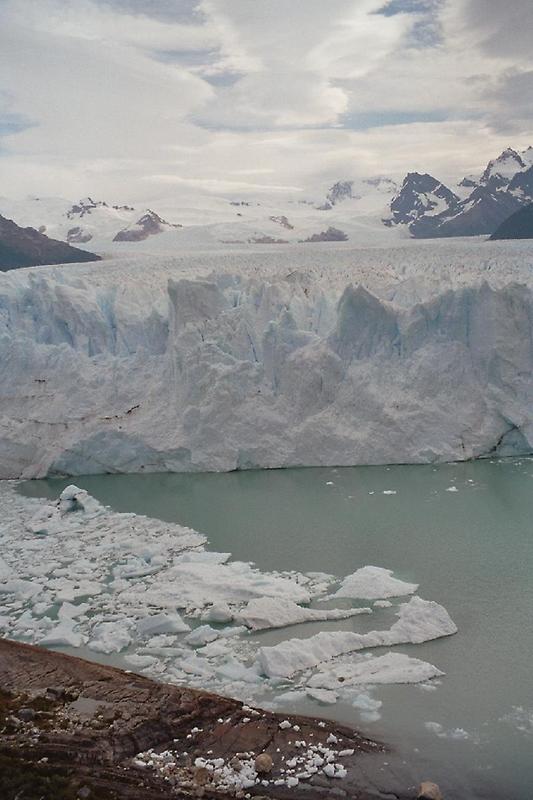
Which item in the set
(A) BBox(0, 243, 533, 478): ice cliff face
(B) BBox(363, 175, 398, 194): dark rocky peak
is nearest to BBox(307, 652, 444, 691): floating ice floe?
(A) BBox(0, 243, 533, 478): ice cliff face

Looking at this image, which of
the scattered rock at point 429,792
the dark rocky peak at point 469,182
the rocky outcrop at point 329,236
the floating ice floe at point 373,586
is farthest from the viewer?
the dark rocky peak at point 469,182

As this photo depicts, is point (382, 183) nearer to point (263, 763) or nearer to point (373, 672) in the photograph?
point (373, 672)

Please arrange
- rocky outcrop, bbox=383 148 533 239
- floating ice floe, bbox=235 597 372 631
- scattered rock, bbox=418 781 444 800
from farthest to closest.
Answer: rocky outcrop, bbox=383 148 533 239, floating ice floe, bbox=235 597 372 631, scattered rock, bbox=418 781 444 800

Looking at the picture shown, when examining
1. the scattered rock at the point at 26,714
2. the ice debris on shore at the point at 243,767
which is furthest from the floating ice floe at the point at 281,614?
the scattered rock at the point at 26,714

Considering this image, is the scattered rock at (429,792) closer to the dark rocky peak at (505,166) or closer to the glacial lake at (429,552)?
the glacial lake at (429,552)

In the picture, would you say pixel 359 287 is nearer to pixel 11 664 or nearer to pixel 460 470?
pixel 460 470

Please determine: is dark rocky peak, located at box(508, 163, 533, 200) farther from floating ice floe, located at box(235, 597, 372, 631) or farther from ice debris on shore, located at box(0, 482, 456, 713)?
floating ice floe, located at box(235, 597, 372, 631)

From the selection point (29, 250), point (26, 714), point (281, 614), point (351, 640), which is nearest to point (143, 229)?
point (29, 250)
